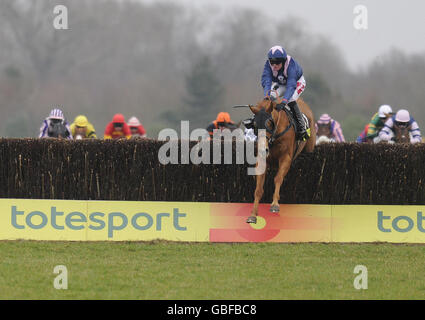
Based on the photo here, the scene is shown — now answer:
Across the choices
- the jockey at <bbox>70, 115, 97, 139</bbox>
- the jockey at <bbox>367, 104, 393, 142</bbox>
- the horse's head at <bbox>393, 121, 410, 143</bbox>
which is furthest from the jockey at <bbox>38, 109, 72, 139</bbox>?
the jockey at <bbox>367, 104, 393, 142</bbox>

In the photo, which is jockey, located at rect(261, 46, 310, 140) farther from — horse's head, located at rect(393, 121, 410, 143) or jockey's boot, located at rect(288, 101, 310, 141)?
horse's head, located at rect(393, 121, 410, 143)

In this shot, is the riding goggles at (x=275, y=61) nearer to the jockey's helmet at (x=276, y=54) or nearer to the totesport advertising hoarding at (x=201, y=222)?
the jockey's helmet at (x=276, y=54)

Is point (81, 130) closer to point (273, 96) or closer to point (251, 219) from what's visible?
point (273, 96)

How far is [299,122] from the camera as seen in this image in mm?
9977

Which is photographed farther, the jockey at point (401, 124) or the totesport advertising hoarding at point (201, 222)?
the jockey at point (401, 124)

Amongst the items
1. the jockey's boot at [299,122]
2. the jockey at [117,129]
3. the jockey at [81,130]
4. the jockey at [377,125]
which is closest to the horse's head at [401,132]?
the jockey at [377,125]

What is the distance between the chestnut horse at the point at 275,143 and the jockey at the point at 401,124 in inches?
157

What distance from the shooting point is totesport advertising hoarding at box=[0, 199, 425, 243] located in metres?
9.79

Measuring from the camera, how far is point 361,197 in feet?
34.8

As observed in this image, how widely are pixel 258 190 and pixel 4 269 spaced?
3.20 m

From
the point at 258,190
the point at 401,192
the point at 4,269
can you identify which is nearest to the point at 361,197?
the point at 401,192

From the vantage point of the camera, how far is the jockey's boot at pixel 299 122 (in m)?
9.93

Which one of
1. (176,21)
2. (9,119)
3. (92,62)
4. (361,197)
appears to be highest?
(176,21)

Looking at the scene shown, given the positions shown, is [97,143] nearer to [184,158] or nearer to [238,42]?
[184,158]
